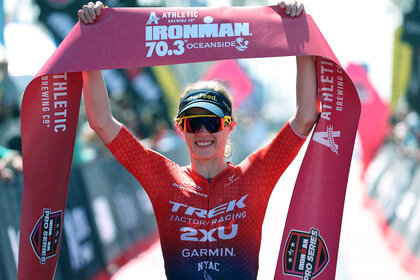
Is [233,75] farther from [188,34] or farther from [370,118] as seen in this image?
[188,34]

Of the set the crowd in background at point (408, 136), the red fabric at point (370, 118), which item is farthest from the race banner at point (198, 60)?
the red fabric at point (370, 118)

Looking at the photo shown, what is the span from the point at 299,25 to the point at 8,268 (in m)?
3.36

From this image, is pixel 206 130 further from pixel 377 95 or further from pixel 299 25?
pixel 377 95

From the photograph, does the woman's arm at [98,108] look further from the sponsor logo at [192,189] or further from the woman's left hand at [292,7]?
the woman's left hand at [292,7]

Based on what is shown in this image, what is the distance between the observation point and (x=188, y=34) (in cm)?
356

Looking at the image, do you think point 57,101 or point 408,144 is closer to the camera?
point 57,101

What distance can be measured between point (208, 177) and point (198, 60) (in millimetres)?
696

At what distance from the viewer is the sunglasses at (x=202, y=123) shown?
3297mm

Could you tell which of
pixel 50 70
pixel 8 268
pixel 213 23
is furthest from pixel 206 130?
pixel 8 268

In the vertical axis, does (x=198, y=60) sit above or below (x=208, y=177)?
above

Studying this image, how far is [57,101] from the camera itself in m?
3.67

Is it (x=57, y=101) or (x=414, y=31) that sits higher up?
(x=414, y=31)

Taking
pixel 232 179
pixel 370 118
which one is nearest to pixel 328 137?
pixel 232 179

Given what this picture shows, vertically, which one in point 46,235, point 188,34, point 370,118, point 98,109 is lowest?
point 46,235
